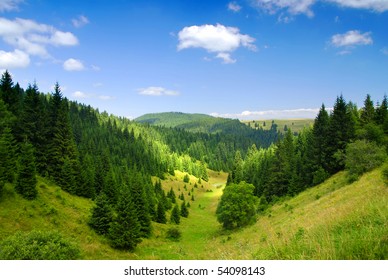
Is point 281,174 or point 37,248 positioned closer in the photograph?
point 37,248

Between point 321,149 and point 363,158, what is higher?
point 321,149

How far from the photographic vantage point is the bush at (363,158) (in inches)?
1497

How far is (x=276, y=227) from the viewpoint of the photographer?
28.9 m

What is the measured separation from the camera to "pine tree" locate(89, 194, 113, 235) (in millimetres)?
40688

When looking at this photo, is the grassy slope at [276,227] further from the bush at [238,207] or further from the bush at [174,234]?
the bush at [238,207]

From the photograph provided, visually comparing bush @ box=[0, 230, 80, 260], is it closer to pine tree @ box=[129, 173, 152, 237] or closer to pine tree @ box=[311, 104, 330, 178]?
pine tree @ box=[129, 173, 152, 237]

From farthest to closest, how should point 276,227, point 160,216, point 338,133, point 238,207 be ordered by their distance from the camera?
point 160,216
point 338,133
point 238,207
point 276,227

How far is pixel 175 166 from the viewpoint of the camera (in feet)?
542

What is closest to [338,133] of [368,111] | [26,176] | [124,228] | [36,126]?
[368,111]

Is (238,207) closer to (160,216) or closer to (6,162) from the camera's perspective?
(160,216)

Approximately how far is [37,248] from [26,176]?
Answer: 2453 cm

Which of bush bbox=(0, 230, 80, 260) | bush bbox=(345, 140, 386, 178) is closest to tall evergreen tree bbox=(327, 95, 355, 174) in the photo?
bush bbox=(345, 140, 386, 178)

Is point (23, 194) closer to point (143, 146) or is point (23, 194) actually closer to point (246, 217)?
point (246, 217)
